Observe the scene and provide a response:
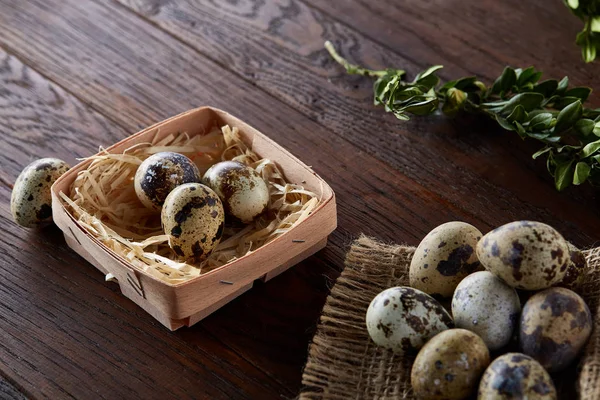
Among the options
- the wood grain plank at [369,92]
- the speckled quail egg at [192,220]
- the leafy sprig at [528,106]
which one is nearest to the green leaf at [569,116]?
the leafy sprig at [528,106]

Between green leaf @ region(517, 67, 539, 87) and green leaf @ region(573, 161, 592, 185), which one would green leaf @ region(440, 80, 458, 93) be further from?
green leaf @ region(573, 161, 592, 185)

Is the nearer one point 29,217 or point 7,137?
point 29,217

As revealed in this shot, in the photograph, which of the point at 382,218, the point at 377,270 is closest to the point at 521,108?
the point at 382,218

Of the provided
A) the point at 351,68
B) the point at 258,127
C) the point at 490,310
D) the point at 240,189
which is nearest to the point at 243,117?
the point at 258,127

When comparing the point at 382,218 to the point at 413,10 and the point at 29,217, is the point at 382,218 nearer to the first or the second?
the point at 29,217

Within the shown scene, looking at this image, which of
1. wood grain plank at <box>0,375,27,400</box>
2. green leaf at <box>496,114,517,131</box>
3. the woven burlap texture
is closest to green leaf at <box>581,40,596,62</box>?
green leaf at <box>496,114,517,131</box>

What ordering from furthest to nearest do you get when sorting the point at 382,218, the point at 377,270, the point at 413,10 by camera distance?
the point at 413,10 → the point at 382,218 → the point at 377,270
